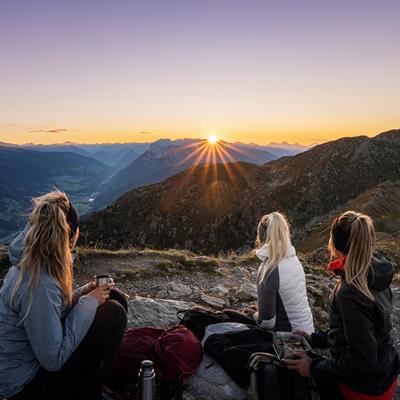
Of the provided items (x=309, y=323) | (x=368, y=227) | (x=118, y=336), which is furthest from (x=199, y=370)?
(x=368, y=227)

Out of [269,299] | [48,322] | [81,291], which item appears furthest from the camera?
[269,299]

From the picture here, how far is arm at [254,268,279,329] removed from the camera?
5375 millimetres

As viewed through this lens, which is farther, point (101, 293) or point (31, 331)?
point (101, 293)

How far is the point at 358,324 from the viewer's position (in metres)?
3.62

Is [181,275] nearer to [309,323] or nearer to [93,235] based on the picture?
[309,323]

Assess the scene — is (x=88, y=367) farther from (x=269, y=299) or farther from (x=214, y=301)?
(x=214, y=301)

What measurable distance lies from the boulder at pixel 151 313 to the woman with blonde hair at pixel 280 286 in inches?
71.7

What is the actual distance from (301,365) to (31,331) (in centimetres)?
267

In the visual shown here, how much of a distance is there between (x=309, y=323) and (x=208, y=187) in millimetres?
68144

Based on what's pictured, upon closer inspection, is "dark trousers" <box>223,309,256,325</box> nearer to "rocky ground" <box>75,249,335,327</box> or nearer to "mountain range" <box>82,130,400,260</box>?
"rocky ground" <box>75,249,335,327</box>

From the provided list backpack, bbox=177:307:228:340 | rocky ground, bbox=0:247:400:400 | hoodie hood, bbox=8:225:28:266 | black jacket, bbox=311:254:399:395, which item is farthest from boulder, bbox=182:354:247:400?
hoodie hood, bbox=8:225:28:266

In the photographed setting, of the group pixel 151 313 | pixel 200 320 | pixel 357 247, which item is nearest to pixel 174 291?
pixel 151 313

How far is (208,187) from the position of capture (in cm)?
7362

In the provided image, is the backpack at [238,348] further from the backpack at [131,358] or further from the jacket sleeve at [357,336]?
the jacket sleeve at [357,336]
